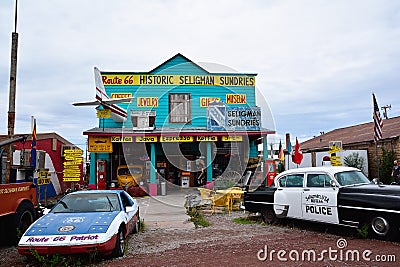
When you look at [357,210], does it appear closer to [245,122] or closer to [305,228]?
[305,228]

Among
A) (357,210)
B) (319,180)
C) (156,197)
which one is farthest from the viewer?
(156,197)

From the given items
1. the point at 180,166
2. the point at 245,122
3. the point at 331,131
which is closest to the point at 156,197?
the point at 180,166

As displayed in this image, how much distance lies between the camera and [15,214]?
7.73 meters

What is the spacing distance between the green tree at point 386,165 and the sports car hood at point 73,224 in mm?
14333

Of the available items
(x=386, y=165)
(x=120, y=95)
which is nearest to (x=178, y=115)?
(x=120, y=95)

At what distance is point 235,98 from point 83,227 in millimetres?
16812

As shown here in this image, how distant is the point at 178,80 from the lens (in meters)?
22.1

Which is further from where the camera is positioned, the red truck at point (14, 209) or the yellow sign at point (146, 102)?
the yellow sign at point (146, 102)

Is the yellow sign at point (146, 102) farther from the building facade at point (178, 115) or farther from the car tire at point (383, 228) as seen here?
the car tire at point (383, 228)

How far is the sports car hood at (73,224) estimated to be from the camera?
6.36 meters

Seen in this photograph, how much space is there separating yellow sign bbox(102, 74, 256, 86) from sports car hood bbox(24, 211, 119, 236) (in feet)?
50.2

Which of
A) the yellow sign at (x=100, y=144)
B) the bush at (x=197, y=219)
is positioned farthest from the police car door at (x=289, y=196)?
the yellow sign at (x=100, y=144)

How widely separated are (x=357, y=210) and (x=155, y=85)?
1585cm

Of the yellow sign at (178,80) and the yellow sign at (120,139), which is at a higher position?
the yellow sign at (178,80)
